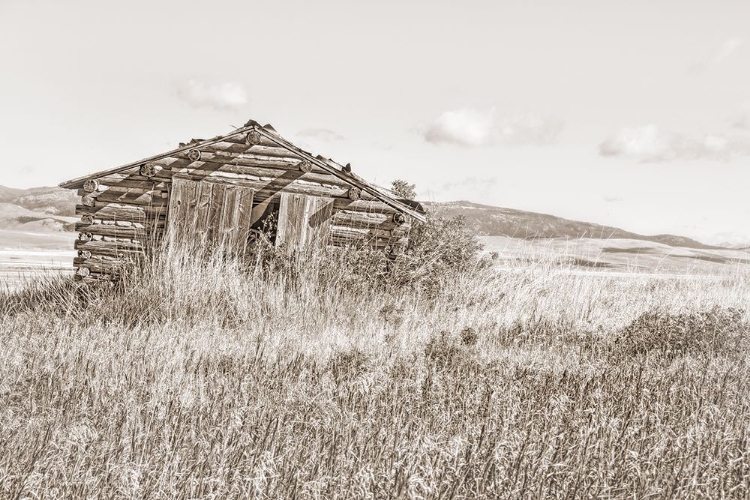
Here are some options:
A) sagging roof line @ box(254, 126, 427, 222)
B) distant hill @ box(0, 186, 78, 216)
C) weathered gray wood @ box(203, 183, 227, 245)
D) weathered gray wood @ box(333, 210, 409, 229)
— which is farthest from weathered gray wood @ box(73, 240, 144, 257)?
distant hill @ box(0, 186, 78, 216)

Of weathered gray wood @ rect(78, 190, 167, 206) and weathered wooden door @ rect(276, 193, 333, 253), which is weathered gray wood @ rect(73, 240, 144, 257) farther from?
weathered wooden door @ rect(276, 193, 333, 253)

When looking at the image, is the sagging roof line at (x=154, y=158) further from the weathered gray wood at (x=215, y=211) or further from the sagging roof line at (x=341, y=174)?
the weathered gray wood at (x=215, y=211)

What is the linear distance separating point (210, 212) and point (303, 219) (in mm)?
1751

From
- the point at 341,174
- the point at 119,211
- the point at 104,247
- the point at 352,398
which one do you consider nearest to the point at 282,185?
the point at 341,174

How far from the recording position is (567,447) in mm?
3301

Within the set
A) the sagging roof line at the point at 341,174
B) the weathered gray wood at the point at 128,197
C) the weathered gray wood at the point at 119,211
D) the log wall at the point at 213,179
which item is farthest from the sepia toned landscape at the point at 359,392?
the weathered gray wood at the point at 128,197

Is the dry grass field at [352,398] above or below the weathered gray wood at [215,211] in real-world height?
below

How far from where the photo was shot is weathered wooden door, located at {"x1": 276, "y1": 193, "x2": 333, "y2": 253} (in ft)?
39.7

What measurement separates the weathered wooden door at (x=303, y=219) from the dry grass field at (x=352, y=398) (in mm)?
1717

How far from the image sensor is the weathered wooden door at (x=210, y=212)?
11906 millimetres

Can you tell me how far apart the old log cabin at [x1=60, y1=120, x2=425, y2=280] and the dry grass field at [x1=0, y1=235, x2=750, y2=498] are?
1.98m

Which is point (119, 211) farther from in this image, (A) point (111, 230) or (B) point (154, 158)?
(B) point (154, 158)

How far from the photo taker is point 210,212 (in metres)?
12.0

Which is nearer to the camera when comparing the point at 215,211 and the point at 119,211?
the point at 215,211
